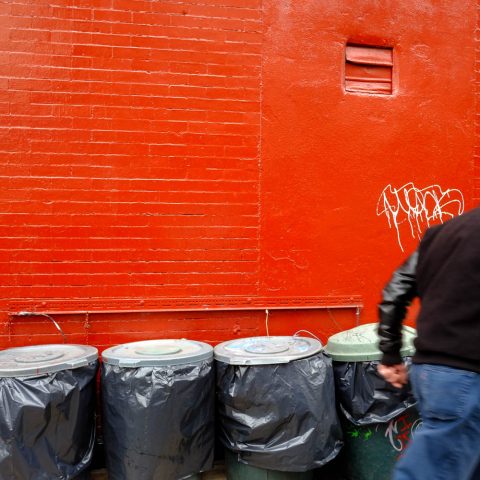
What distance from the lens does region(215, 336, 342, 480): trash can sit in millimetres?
2973

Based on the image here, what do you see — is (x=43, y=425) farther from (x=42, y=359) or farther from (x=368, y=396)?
(x=368, y=396)

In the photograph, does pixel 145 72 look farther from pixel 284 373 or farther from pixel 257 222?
pixel 284 373

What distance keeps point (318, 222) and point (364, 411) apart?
153 centimetres

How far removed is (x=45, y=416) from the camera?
2.80m

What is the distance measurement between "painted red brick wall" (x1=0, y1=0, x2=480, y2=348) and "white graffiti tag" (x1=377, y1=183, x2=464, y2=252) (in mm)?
52

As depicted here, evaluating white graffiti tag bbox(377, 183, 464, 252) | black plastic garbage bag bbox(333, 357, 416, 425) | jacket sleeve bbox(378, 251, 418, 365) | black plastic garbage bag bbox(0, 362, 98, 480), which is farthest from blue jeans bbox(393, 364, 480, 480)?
white graffiti tag bbox(377, 183, 464, 252)

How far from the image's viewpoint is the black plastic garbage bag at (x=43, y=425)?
2.74m

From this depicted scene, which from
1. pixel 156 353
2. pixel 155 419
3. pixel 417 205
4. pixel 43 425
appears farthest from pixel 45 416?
pixel 417 205

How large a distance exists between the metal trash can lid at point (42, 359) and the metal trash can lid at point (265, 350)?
2.84 feet

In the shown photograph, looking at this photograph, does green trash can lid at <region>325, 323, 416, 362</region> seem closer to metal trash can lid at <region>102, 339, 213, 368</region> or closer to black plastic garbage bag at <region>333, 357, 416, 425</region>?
black plastic garbage bag at <region>333, 357, 416, 425</region>

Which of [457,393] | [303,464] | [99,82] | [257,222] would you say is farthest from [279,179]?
[457,393]

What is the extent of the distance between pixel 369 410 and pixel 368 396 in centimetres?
9

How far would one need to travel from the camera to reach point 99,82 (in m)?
3.72

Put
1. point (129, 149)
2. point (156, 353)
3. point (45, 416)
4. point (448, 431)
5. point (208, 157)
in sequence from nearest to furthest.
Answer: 1. point (448, 431)
2. point (45, 416)
3. point (156, 353)
4. point (129, 149)
5. point (208, 157)
